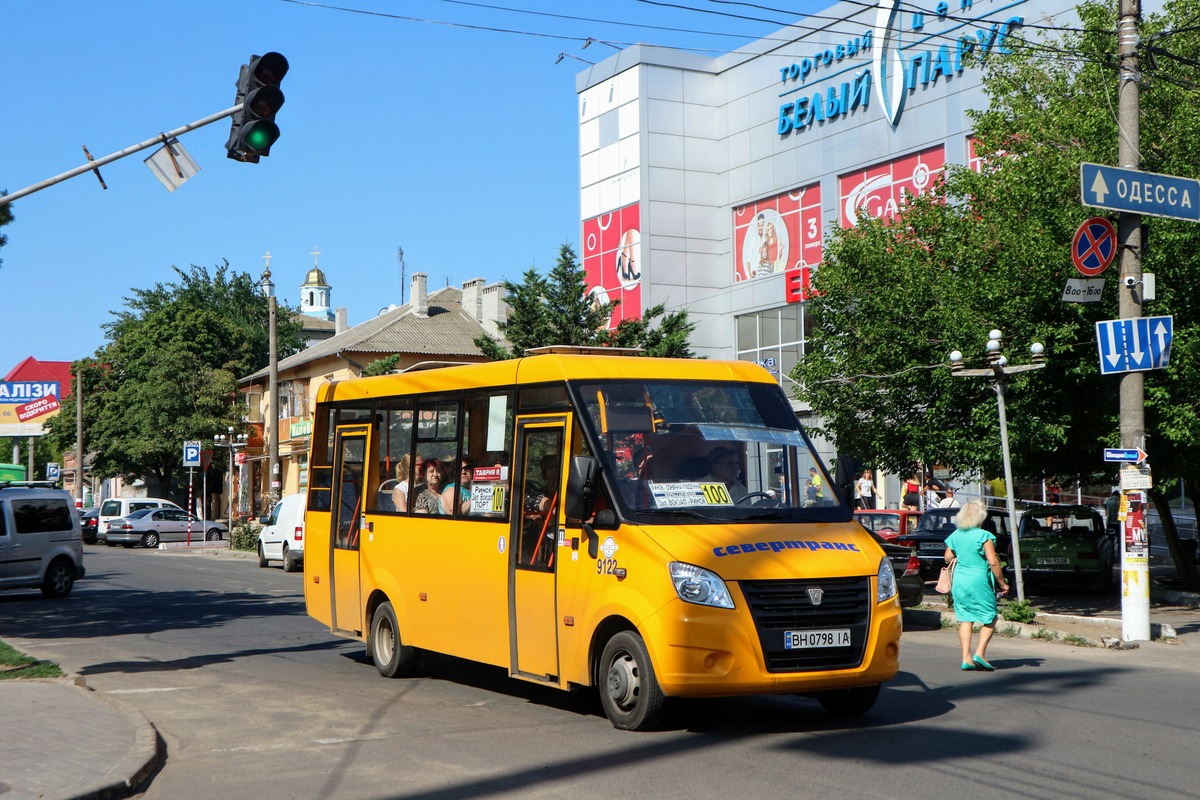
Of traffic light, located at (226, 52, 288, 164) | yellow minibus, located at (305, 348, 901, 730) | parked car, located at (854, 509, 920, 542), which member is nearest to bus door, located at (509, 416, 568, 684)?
A: yellow minibus, located at (305, 348, 901, 730)

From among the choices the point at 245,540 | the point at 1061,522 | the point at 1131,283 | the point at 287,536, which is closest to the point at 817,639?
the point at 1131,283

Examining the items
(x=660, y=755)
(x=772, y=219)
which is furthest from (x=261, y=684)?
(x=772, y=219)

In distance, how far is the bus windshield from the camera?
363 inches

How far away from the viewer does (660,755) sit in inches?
A: 321

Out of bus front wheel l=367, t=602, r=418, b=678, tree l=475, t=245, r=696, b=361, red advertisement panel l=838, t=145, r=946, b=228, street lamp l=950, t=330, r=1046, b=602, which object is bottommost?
bus front wheel l=367, t=602, r=418, b=678

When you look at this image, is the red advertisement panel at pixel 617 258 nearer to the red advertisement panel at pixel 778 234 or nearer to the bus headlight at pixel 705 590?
the red advertisement panel at pixel 778 234

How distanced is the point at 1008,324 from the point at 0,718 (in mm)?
14198

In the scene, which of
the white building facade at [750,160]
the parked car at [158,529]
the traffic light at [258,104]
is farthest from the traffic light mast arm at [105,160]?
the parked car at [158,529]

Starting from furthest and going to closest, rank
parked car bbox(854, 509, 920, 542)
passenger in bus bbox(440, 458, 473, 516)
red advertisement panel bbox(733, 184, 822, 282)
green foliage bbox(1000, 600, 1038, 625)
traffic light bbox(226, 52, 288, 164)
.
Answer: red advertisement panel bbox(733, 184, 822, 282), parked car bbox(854, 509, 920, 542), green foliage bbox(1000, 600, 1038, 625), traffic light bbox(226, 52, 288, 164), passenger in bus bbox(440, 458, 473, 516)

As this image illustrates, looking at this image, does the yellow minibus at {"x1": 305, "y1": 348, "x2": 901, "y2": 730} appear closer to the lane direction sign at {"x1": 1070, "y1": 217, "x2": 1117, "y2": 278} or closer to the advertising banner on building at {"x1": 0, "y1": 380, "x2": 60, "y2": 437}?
the lane direction sign at {"x1": 1070, "y1": 217, "x2": 1117, "y2": 278}

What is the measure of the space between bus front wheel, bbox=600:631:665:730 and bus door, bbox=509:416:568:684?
0.70 m

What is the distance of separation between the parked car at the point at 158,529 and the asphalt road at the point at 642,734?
38.6 meters

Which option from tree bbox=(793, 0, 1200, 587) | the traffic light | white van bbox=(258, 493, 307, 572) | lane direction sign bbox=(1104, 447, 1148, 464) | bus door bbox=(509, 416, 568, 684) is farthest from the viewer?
white van bbox=(258, 493, 307, 572)

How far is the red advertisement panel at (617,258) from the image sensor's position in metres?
49.0
